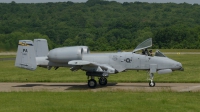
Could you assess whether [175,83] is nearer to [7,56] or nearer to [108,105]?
[108,105]

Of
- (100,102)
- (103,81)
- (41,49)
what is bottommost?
(100,102)

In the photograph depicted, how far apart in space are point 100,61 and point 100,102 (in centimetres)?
804

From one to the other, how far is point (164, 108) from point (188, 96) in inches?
140

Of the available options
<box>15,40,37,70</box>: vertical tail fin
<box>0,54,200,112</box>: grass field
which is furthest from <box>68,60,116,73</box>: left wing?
<box>0,54,200,112</box>: grass field

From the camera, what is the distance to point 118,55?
27000 mm

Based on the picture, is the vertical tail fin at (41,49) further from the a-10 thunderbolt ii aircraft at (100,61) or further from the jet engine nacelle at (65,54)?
the jet engine nacelle at (65,54)

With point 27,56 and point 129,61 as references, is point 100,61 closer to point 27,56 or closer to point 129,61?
point 129,61

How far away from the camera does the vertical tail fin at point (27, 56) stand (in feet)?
90.3

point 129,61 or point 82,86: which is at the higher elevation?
point 129,61

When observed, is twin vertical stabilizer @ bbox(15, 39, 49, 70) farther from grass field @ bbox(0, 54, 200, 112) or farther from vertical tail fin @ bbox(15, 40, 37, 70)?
grass field @ bbox(0, 54, 200, 112)

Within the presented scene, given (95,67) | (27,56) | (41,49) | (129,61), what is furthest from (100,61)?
(27,56)

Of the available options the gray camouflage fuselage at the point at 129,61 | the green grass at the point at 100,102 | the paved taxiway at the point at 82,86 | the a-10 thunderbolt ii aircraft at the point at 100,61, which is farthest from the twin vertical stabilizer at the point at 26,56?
the green grass at the point at 100,102

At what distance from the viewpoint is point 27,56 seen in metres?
27.5

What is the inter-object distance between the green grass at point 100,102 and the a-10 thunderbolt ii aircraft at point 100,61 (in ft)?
13.3
